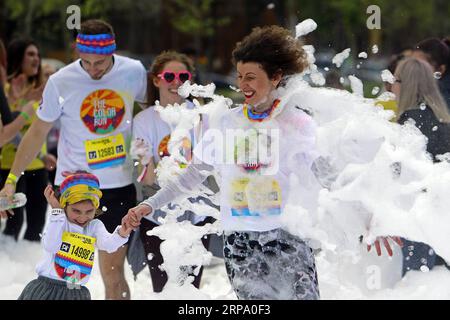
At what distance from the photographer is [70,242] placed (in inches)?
167

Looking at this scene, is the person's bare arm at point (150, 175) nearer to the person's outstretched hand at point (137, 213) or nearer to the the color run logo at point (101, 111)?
the the color run logo at point (101, 111)

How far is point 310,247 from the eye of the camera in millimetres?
3891

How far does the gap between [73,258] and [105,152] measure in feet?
3.02

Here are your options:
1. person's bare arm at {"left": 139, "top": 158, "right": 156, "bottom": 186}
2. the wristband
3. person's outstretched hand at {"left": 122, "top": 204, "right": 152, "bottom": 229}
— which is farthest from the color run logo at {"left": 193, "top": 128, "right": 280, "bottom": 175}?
the wristband

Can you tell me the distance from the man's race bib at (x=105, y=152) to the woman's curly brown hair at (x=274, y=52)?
133 centimetres

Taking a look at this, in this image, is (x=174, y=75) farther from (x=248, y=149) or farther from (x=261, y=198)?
(x=261, y=198)

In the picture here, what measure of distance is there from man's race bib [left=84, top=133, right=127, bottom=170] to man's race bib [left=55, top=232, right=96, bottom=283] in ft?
2.52

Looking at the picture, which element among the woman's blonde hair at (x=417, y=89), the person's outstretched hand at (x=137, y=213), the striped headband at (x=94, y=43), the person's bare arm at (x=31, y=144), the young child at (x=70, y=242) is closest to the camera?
the person's outstretched hand at (x=137, y=213)

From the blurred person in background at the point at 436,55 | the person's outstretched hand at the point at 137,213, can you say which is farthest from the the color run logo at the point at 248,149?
the blurred person in background at the point at 436,55

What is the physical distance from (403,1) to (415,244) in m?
30.9

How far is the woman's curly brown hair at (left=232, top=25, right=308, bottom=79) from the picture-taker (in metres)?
3.86

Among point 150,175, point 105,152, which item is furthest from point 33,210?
point 150,175

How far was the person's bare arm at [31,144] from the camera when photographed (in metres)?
5.02
